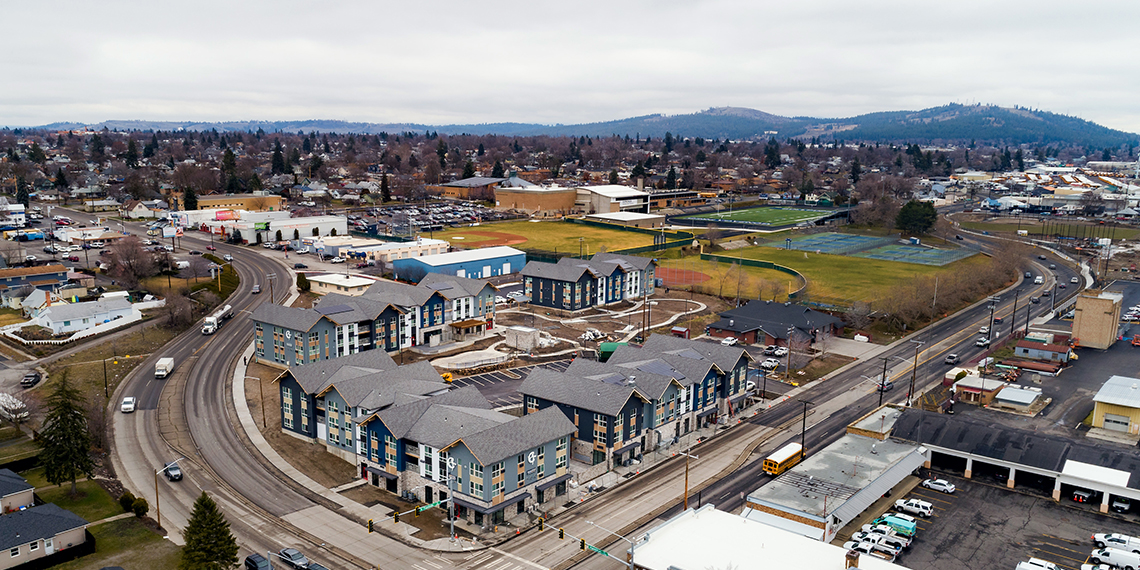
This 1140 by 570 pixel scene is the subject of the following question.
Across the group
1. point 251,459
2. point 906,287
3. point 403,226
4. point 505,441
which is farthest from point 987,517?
point 403,226

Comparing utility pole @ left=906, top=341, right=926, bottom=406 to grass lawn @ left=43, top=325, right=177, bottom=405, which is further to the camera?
grass lawn @ left=43, top=325, right=177, bottom=405

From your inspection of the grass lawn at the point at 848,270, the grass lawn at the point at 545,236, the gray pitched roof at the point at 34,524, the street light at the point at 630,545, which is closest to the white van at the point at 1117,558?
the street light at the point at 630,545

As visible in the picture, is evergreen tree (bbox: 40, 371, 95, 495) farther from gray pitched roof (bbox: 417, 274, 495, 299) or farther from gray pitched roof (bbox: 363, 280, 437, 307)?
gray pitched roof (bbox: 417, 274, 495, 299)

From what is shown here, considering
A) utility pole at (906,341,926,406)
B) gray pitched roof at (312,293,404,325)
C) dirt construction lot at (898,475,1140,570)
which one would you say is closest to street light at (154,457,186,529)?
gray pitched roof at (312,293,404,325)

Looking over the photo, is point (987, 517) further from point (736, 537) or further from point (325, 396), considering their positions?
point (325, 396)

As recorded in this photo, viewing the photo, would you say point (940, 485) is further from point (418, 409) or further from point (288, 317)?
point (288, 317)

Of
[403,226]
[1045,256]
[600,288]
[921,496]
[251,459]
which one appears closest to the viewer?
[921,496]
